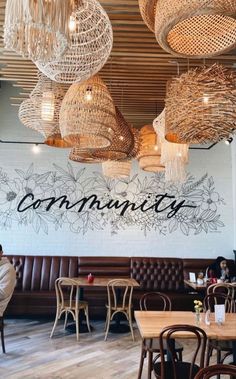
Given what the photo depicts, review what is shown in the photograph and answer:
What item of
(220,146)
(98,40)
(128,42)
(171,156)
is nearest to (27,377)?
(171,156)

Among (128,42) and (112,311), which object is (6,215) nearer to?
(112,311)

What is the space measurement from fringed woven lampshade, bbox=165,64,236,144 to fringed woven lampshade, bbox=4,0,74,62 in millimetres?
1218

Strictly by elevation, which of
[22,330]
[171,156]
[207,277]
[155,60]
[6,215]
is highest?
[155,60]

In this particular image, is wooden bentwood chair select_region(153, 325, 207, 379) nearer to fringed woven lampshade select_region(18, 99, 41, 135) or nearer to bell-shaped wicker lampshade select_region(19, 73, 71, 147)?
bell-shaped wicker lampshade select_region(19, 73, 71, 147)

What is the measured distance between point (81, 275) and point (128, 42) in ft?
15.8

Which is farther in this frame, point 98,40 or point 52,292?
point 52,292

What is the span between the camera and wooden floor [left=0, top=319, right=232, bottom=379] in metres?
3.94

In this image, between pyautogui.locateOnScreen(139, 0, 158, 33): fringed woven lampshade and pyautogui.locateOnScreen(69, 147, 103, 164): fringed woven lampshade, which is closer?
pyautogui.locateOnScreen(139, 0, 158, 33): fringed woven lampshade

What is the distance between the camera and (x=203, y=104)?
2312 millimetres

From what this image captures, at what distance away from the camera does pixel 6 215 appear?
746 centimetres

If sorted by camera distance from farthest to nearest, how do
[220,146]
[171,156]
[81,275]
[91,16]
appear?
1. [220,146]
2. [81,275]
3. [171,156]
4. [91,16]

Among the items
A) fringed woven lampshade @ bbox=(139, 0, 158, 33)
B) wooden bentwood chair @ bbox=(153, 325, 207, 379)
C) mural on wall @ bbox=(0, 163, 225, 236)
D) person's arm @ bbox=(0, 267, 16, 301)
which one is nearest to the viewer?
fringed woven lampshade @ bbox=(139, 0, 158, 33)

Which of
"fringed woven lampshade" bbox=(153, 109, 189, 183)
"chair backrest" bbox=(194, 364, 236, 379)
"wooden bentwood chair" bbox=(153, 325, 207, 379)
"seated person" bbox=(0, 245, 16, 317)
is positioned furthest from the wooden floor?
"fringed woven lampshade" bbox=(153, 109, 189, 183)

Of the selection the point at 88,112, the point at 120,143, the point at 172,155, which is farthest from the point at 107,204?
the point at 88,112
